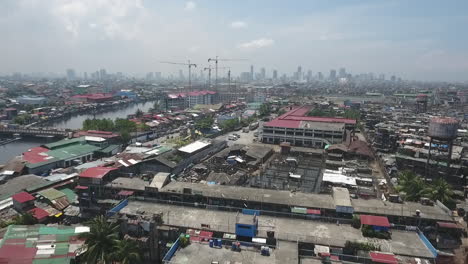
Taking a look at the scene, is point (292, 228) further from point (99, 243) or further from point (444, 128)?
point (444, 128)

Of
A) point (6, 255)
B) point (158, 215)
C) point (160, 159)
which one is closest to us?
point (6, 255)

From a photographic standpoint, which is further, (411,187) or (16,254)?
(411,187)

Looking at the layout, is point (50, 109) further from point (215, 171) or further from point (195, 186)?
point (195, 186)

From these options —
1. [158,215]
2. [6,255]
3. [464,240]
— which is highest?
[158,215]

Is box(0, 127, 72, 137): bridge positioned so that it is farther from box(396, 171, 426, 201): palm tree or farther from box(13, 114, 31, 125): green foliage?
box(396, 171, 426, 201): palm tree

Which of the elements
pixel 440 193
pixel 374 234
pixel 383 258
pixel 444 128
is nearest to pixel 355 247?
pixel 383 258

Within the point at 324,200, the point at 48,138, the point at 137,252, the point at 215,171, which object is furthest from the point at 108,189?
the point at 48,138
